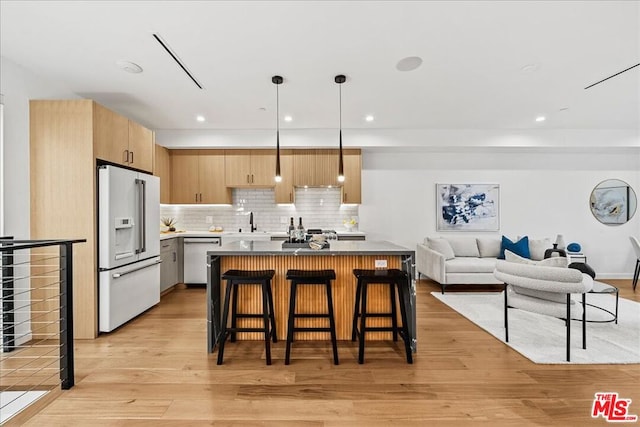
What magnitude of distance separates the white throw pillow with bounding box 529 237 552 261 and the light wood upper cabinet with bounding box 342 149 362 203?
3066mm

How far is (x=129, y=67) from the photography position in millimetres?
3012

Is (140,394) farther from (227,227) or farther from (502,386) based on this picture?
(227,227)

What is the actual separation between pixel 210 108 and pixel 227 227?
89.6 inches

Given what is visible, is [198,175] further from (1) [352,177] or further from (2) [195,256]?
(1) [352,177]

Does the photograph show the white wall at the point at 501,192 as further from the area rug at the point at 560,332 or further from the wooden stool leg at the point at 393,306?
the wooden stool leg at the point at 393,306

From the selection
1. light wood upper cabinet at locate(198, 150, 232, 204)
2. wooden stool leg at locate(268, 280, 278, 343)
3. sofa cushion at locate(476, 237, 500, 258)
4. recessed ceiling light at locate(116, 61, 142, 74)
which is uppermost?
recessed ceiling light at locate(116, 61, 142, 74)

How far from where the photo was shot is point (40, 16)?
2.26m

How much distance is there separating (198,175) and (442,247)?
444 cm

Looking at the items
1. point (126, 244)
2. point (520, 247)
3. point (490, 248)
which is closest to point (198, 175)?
point (126, 244)

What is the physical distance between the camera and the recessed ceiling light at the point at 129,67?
2.94m

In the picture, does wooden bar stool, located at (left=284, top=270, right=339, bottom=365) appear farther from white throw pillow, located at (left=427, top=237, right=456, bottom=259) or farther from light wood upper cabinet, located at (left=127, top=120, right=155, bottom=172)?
white throw pillow, located at (left=427, top=237, right=456, bottom=259)

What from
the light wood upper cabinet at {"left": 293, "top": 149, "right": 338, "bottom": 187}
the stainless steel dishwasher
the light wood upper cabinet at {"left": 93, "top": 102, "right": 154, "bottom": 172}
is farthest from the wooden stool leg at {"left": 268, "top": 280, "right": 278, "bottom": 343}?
the light wood upper cabinet at {"left": 293, "top": 149, "right": 338, "bottom": 187}

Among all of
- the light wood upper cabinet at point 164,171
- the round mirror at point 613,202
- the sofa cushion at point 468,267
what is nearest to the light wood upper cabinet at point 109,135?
the light wood upper cabinet at point 164,171

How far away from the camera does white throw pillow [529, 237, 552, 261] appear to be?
506 centimetres
